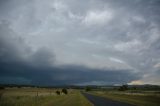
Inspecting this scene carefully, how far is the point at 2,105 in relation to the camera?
23.8 m

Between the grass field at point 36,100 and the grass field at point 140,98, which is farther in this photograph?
the grass field at point 140,98

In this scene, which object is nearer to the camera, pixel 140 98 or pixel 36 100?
pixel 36 100

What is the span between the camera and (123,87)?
195 m

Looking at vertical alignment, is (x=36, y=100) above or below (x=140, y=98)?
above

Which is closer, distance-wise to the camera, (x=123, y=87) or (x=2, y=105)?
(x=2, y=105)

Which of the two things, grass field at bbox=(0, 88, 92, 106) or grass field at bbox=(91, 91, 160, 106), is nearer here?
grass field at bbox=(0, 88, 92, 106)

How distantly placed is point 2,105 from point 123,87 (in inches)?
7035
